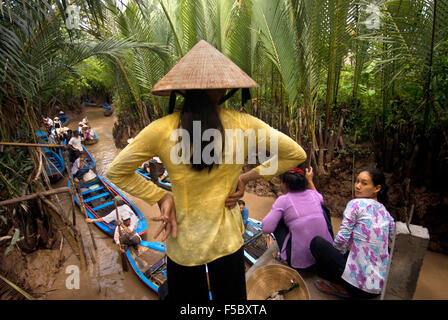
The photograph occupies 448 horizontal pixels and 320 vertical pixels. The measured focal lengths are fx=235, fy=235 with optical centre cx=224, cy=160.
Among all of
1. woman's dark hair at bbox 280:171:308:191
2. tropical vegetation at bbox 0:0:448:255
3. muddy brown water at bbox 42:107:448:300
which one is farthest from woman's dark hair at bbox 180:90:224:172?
muddy brown water at bbox 42:107:448:300

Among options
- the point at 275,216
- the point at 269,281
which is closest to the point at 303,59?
the point at 275,216

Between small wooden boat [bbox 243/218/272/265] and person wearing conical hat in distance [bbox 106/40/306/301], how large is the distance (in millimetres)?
2311

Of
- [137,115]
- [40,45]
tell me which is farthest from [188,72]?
[137,115]

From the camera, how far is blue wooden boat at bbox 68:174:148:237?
4484 mm

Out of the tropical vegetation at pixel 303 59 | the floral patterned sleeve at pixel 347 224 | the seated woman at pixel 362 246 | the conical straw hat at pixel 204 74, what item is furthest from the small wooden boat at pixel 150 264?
the conical straw hat at pixel 204 74

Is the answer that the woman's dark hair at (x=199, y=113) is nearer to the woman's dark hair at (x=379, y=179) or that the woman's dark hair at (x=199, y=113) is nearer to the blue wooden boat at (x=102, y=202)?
the woman's dark hair at (x=379, y=179)

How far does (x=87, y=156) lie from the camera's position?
750 centimetres

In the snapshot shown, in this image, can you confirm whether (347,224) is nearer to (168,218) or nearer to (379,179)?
(379,179)

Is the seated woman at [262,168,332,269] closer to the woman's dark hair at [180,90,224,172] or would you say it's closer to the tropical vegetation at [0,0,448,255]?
the woman's dark hair at [180,90,224,172]

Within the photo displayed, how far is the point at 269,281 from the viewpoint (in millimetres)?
2066

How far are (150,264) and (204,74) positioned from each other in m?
3.39

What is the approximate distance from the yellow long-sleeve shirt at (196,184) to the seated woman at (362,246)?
940 millimetres

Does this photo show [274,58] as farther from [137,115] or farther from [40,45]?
[137,115]

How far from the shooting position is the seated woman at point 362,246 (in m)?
1.67
